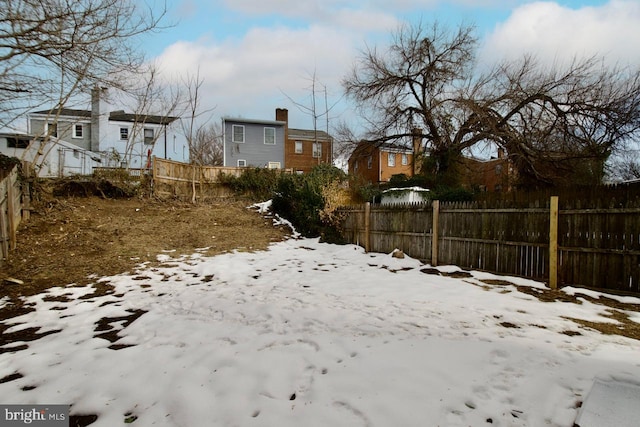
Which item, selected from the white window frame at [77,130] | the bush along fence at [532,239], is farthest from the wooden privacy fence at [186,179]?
the white window frame at [77,130]

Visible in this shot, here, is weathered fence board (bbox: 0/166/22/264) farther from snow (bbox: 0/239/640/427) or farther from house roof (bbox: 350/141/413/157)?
house roof (bbox: 350/141/413/157)

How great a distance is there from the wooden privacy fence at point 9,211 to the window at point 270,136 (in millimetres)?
20557

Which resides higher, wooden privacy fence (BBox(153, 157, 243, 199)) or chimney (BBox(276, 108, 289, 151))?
chimney (BBox(276, 108, 289, 151))

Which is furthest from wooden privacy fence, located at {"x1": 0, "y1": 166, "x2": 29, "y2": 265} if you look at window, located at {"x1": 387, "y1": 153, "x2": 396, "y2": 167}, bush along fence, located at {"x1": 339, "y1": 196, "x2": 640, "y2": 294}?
window, located at {"x1": 387, "y1": 153, "x2": 396, "y2": 167}

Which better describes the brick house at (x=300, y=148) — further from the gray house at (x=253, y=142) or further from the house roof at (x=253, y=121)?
the house roof at (x=253, y=121)

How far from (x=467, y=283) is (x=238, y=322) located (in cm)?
433

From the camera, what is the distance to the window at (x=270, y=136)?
27109 millimetres

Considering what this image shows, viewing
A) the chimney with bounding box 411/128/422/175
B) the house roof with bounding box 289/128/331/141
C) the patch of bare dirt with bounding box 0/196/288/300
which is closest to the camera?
the patch of bare dirt with bounding box 0/196/288/300

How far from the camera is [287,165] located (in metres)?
28.7

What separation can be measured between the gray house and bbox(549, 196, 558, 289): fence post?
22.3 m

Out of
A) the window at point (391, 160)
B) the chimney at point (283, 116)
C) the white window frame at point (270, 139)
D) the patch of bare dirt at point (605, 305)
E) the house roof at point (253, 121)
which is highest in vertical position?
the chimney at point (283, 116)

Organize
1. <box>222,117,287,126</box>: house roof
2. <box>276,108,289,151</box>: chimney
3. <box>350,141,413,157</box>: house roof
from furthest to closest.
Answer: <box>276,108,289,151</box>: chimney < <box>222,117,287,126</box>: house roof < <box>350,141,413,157</box>: house roof

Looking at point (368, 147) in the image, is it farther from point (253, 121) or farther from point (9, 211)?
point (9, 211)

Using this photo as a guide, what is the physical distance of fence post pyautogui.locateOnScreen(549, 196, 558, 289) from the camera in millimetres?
5476
